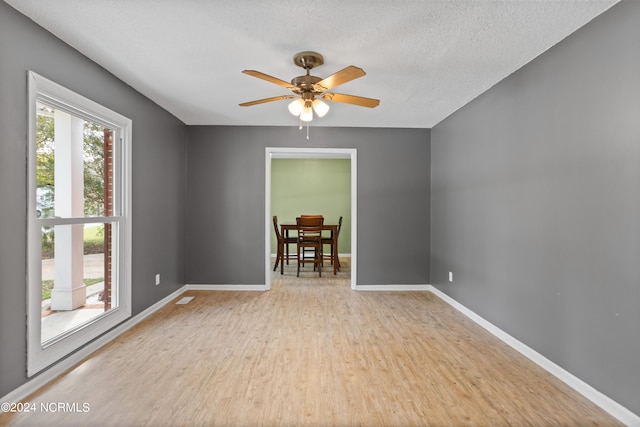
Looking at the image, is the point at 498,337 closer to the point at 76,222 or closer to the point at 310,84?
the point at 310,84

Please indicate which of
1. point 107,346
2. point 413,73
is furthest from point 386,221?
point 107,346

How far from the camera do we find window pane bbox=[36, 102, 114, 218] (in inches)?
80.4

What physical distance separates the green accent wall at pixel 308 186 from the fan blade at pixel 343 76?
4527 millimetres

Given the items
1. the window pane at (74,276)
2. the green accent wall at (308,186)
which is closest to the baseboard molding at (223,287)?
the window pane at (74,276)

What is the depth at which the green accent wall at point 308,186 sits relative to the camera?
6.85m

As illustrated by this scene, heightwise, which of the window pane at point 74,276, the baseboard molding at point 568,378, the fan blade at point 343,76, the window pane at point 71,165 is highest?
the fan blade at point 343,76

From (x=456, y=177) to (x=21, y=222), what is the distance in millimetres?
3810

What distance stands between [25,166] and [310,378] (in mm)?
2188

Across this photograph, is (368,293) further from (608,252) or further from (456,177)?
(608,252)

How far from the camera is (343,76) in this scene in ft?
6.84

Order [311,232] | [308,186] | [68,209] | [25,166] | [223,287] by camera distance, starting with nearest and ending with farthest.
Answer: [25,166] < [68,209] < [223,287] < [311,232] < [308,186]

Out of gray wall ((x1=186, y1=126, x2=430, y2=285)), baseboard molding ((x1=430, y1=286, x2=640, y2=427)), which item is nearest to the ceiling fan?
gray wall ((x1=186, y1=126, x2=430, y2=285))

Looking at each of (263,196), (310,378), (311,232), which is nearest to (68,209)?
(310,378)

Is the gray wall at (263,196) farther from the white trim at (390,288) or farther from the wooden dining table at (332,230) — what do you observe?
the wooden dining table at (332,230)
